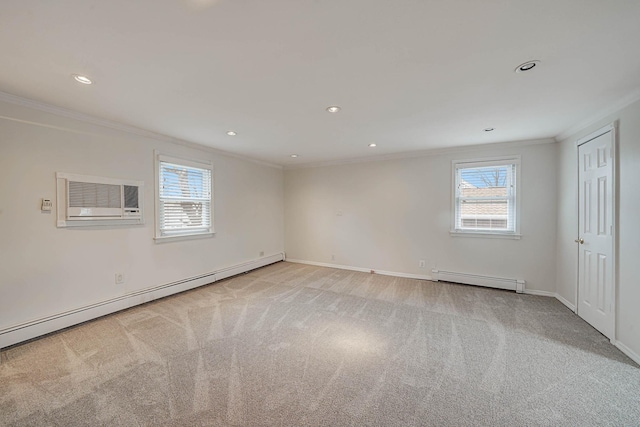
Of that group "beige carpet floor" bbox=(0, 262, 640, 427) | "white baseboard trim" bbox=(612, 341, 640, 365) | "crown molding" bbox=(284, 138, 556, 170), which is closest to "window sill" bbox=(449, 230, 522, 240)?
"beige carpet floor" bbox=(0, 262, 640, 427)

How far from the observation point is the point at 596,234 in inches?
110

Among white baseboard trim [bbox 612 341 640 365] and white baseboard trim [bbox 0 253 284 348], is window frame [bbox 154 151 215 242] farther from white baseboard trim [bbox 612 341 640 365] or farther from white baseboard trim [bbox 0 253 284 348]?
white baseboard trim [bbox 612 341 640 365]

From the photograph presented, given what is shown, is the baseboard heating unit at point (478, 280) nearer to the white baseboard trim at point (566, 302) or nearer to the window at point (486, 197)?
the white baseboard trim at point (566, 302)

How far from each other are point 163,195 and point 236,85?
245 cm

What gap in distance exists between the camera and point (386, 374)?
2010 mm

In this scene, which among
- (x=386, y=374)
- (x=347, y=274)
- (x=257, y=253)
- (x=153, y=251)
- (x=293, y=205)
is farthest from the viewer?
(x=293, y=205)

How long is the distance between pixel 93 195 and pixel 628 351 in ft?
19.1

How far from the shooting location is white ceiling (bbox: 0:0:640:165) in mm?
1356

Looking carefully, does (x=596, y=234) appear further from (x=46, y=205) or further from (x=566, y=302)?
(x=46, y=205)

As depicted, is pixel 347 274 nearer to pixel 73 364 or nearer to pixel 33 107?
pixel 73 364

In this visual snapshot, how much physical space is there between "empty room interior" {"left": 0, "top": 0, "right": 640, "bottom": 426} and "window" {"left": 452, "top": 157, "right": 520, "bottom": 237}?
37mm

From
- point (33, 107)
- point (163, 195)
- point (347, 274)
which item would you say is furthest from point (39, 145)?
point (347, 274)

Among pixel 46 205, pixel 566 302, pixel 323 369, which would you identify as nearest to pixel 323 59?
pixel 323 369

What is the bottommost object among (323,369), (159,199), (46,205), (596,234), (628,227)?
(323,369)
